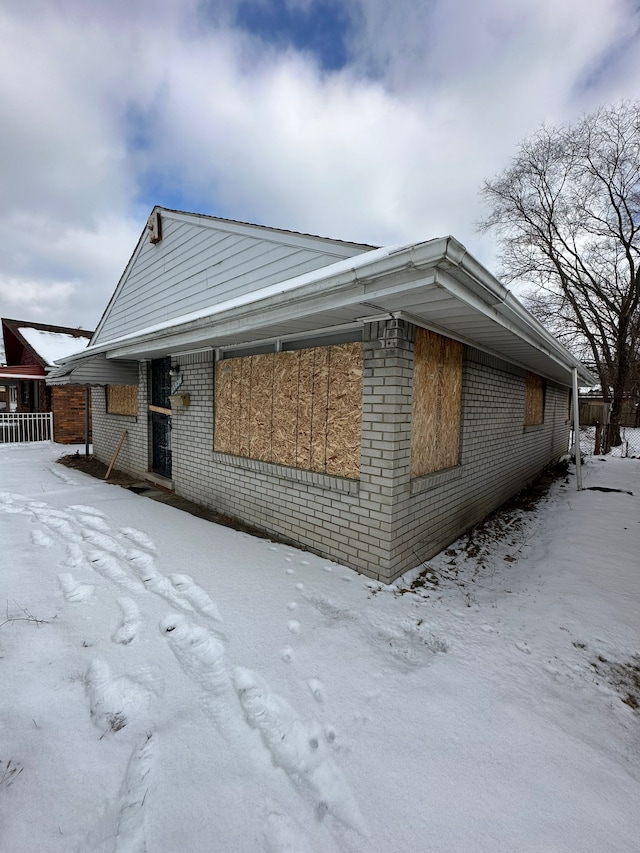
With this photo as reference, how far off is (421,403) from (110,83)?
7740 mm

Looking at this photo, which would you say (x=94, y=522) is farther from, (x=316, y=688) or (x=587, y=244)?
(x=587, y=244)

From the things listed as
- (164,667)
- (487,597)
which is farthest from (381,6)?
(164,667)

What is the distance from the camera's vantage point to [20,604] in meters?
2.74

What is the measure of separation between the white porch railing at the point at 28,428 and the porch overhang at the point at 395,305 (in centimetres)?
1102

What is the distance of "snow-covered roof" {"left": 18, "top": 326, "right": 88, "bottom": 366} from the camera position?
14.1 metres

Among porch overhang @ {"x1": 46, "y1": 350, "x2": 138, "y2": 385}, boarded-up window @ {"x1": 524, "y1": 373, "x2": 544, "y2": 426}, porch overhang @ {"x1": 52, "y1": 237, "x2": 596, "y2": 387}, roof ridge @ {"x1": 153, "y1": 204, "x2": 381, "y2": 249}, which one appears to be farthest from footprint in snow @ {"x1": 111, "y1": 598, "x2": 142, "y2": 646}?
boarded-up window @ {"x1": 524, "y1": 373, "x2": 544, "y2": 426}

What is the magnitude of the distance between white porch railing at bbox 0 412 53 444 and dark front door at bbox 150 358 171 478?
8.15 m

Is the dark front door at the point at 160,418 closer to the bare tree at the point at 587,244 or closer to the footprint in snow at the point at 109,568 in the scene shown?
the footprint in snow at the point at 109,568

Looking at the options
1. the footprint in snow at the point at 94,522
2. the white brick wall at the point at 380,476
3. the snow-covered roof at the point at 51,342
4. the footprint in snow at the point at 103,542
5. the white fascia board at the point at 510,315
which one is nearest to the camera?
the white fascia board at the point at 510,315

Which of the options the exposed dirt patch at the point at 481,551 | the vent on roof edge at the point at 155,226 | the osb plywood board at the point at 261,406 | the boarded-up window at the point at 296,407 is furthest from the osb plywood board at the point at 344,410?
the vent on roof edge at the point at 155,226

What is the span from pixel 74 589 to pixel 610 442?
59.5ft

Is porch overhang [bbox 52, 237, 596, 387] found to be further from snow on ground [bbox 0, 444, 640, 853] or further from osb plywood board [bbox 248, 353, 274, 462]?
snow on ground [bbox 0, 444, 640, 853]

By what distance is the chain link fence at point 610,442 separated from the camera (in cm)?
1278

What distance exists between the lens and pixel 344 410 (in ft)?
12.2
